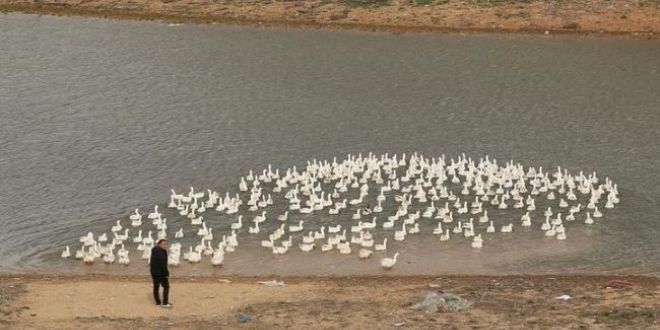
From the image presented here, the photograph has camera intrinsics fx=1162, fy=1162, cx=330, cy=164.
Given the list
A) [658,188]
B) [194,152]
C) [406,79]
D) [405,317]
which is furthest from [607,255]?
[406,79]

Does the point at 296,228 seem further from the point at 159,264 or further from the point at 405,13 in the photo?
the point at 405,13

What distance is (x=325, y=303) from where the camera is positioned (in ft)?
91.0

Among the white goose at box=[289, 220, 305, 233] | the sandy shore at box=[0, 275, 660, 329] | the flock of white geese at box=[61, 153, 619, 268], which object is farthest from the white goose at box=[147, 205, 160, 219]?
the sandy shore at box=[0, 275, 660, 329]

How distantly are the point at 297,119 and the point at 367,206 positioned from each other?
13108 mm

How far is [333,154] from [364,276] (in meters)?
13.2

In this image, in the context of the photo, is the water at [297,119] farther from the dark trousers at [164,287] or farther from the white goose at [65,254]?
the dark trousers at [164,287]

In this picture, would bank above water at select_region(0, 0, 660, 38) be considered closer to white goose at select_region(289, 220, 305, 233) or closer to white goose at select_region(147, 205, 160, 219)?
white goose at select_region(147, 205, 160, 219)

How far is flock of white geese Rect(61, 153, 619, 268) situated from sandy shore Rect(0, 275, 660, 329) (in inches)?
96.2

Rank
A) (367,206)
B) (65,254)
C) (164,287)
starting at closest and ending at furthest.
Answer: (164,287)
(65,254)
(367,206)

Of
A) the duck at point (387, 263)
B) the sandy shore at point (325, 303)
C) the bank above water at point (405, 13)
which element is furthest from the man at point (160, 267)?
the bank above water at point (405, 13)

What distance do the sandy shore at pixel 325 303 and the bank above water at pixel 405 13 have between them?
4084 centimetres

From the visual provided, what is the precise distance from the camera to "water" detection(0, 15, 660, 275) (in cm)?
3431

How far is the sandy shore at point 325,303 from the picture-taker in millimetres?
25562

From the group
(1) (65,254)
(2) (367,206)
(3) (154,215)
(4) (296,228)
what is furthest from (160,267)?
(2) (367,206)
